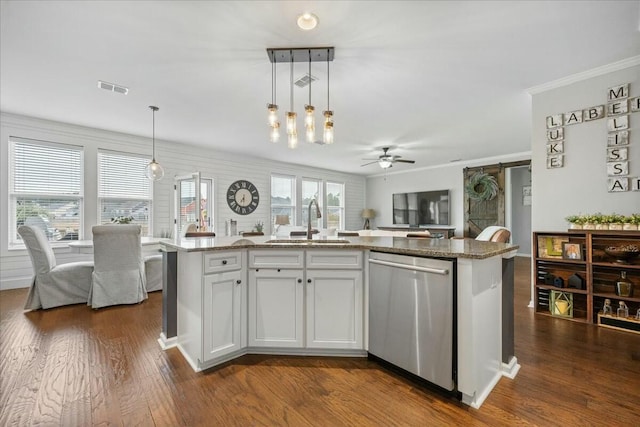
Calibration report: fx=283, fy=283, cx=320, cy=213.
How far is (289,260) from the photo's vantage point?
2.28 meters

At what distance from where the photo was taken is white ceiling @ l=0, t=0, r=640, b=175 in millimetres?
2174

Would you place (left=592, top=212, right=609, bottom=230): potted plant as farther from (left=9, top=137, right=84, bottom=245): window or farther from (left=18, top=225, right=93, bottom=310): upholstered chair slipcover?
(left=9, top=137, right=84, bottom=245): window

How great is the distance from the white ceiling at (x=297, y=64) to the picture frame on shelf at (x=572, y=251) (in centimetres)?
189

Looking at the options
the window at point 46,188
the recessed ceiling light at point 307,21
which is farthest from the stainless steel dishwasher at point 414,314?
the window at point 46,188

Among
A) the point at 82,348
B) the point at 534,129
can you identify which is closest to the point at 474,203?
the point at 534,129

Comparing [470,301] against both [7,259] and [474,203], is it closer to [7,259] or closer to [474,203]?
[7,259]

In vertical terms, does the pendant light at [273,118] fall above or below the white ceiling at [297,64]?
below

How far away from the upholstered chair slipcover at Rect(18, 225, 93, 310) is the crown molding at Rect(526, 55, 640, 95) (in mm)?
6159

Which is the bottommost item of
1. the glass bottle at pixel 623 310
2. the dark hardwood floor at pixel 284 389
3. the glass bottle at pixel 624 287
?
the dark hardwood floor at pixel 284 389

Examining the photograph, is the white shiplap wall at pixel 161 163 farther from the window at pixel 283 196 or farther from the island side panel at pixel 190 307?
the island side panel at pixel 190 307

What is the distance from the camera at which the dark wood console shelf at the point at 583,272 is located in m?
2.88

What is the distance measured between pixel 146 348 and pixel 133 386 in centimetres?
61

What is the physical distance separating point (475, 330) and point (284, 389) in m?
1.27

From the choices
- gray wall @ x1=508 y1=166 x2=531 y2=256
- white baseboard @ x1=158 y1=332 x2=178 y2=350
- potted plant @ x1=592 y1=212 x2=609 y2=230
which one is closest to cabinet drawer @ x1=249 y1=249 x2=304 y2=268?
white baseboard @ x1=158 y1=332 x2=178 y2=350
